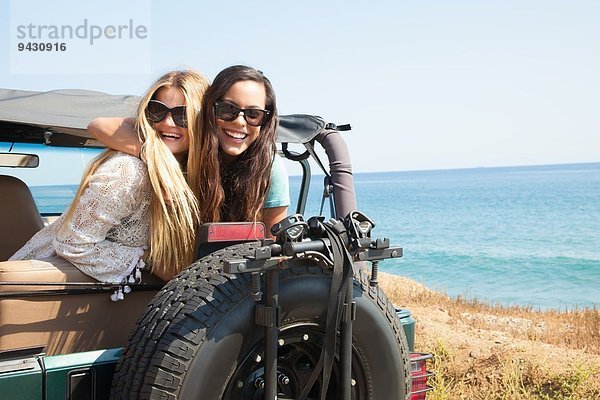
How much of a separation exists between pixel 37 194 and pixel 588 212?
52.6 metres

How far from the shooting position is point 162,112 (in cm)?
280

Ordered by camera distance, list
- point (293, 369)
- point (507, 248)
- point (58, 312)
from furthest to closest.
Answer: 1. point (507, 248)
2. point (58, 312)
3. point (293, 369)

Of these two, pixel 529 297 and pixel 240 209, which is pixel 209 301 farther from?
pixel 529 297

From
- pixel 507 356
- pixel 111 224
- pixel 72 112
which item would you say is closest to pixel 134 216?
pixel 111 224

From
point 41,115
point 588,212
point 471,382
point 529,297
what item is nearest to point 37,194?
point 41,115

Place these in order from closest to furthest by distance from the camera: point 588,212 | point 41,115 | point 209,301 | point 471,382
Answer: point 209,301 → point 41,115 → point 471,382 → point 588,212

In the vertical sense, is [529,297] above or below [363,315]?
below

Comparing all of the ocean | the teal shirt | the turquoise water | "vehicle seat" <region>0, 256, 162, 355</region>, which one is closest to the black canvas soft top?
the teal shirt

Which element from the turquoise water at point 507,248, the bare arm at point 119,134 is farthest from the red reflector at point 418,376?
the turquoise water at point 507,248

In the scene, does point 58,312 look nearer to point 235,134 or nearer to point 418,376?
point 235,134

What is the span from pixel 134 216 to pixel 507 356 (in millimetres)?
3387

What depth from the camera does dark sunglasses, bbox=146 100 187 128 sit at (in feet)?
9.17

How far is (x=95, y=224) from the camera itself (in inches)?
104

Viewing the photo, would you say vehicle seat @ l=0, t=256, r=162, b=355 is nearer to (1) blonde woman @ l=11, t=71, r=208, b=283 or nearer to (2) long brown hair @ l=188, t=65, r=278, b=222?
(1) blonde woman @ l=11, t=71, r=208, b=283
